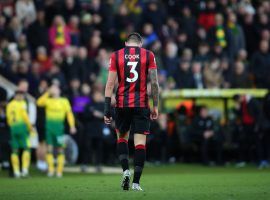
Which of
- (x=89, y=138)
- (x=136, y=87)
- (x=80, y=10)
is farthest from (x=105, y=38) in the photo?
(x=136, y=87)

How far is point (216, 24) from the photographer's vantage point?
2842cm

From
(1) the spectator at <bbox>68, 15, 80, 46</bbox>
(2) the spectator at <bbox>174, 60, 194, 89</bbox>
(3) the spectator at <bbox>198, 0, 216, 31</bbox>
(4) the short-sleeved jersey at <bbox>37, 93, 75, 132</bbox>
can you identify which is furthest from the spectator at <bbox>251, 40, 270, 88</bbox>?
(4) the short-sleeved jersey at <bbox>37, 93, 75, 132</bbox>

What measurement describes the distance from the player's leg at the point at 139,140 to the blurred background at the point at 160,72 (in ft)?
30.9

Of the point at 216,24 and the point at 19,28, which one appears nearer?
the point at 19,28

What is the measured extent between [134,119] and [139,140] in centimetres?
35

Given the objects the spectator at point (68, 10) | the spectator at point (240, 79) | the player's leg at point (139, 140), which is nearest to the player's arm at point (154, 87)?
the player's leg at point (139, 140)

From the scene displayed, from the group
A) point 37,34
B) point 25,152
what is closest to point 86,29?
point 37,34

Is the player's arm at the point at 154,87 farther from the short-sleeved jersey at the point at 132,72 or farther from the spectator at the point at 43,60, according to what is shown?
the spectator at the point at 43,60

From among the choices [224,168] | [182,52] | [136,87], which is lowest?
[224,168]

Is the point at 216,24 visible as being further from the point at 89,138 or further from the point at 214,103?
the point at 89,138

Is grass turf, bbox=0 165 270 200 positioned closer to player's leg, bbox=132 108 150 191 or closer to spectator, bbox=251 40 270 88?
player's leg, bbox=132 108 150 191

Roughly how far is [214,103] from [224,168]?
373cm

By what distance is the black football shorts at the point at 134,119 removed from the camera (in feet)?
45.5

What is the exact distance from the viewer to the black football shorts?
13883 mm
